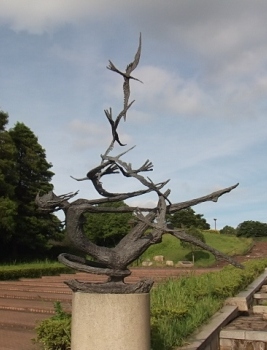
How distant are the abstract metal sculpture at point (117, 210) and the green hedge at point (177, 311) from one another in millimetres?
962

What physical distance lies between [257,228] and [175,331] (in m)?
34.4

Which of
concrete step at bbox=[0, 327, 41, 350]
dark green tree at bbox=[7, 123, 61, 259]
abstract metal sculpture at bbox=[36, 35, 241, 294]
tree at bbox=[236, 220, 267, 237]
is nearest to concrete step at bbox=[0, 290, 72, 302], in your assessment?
concrete step at bbox=[0, 327, 41, 350]

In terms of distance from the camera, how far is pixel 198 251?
2241 cm

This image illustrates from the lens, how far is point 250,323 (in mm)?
6703

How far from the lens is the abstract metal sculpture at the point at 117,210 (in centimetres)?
377

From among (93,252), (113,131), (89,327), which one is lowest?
(89,327)

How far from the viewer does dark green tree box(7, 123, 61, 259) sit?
2150cm

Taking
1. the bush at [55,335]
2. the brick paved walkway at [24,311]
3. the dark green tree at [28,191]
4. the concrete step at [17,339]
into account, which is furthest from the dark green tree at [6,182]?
the bush at [55,335]

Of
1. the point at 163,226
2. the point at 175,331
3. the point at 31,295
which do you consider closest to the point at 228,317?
the point at 175,331

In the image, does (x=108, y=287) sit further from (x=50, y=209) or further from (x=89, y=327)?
(x=50, y=209)

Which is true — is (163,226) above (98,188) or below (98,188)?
below

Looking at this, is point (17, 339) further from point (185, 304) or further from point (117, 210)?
point (117, 210)

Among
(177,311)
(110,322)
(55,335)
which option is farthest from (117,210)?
(177,311)

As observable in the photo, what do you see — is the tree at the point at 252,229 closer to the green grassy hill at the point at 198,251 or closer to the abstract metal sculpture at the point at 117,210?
the green grassy hill at the point at 198,251
